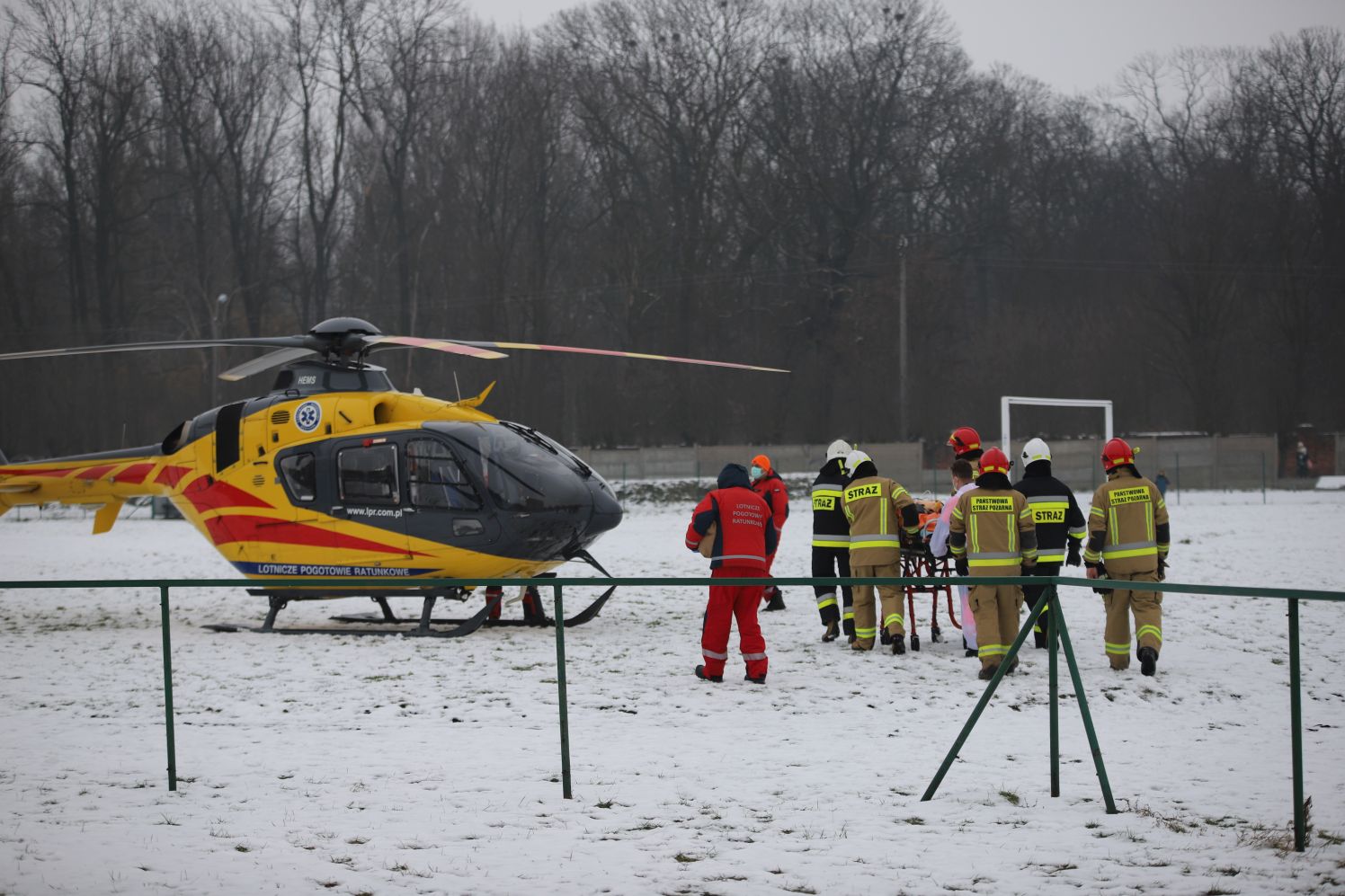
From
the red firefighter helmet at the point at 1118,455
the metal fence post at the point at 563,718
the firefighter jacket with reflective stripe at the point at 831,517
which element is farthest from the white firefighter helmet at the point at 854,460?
the metal fence post at the point at 563,718

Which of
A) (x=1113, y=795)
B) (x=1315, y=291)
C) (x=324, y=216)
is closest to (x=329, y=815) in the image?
(x=1113, y=795)

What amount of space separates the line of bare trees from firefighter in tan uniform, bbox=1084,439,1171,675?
112 ft

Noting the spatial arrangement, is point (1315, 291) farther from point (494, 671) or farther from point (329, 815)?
point (329, 815)

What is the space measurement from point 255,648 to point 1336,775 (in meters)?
9.11

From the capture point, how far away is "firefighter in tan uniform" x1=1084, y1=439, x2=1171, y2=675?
10.3 meters

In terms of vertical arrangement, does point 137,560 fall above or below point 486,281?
below

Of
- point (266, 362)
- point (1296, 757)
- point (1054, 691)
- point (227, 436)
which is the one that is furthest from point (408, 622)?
point (1296, 757)

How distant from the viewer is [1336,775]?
701cm

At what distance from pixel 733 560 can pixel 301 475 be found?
5169 millimetres

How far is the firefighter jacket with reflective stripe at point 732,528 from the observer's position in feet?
33.8

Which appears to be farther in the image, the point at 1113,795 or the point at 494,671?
the point at 494,671

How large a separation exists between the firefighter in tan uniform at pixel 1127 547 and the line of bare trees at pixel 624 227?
34280 millimetres

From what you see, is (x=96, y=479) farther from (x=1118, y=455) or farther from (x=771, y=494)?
(x=1118, y=455)

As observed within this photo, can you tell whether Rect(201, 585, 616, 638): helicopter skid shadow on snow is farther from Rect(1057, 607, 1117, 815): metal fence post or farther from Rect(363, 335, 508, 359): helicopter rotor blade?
Rect(1057, 607, 1117, 815): metal fence post
